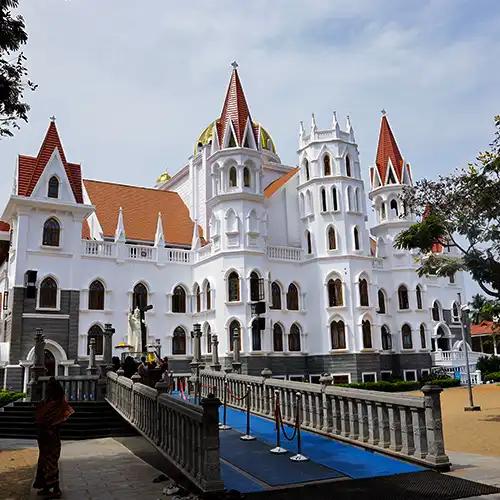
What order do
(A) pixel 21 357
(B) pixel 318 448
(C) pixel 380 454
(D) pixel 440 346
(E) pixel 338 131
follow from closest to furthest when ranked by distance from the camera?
(C) pixel 380 454, (B) pixel 318 448, (A) pixel 21 357, (E) pixel 338 131, (D) pixel 440 346

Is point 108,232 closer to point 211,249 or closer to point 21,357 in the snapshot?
point 211,249

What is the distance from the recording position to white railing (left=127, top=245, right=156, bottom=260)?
31133mm

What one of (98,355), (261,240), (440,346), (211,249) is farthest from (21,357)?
(440,346)

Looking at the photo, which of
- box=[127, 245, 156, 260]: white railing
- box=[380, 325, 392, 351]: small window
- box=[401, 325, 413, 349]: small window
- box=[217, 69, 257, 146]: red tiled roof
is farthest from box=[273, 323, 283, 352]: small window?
box=[217, 69, 257, 146]: red tiled roof

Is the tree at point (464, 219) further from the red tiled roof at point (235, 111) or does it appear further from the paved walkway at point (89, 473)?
the red tiled roof at point (235, 111)

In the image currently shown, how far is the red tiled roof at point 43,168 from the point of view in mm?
28847

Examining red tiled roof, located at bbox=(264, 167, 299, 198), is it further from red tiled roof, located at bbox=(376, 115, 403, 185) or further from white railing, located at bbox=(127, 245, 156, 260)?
white railing, located at bbox=(127, 245, 156, 260)

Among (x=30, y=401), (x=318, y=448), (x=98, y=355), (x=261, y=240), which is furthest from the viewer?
(x=261, y=240)

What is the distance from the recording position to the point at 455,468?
848 cm

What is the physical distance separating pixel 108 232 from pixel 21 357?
951 centimetres

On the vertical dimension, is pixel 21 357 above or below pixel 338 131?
below

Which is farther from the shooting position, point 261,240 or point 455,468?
point 261,240

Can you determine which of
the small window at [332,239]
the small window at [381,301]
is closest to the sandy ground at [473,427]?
the small window at [332,239]

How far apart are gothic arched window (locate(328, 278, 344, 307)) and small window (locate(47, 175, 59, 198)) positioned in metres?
16.8
